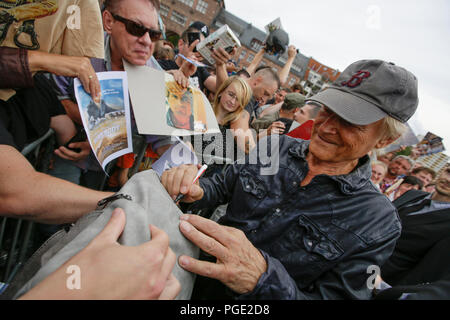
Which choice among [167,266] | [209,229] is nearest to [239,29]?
[209,229]

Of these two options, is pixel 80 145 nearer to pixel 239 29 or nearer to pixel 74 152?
pixel 74 152

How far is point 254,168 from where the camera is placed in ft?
5.11

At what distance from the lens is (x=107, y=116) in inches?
56.6

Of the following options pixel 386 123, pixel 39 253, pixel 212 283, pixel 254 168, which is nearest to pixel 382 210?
pixel 386 123

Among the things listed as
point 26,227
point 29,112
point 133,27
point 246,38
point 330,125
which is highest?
point 246,38

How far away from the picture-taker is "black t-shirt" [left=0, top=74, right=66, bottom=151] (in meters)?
1.18

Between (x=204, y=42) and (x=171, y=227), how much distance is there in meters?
2.78

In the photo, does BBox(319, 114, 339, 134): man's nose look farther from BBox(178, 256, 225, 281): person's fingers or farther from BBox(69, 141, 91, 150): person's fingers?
BBox(69, 141, 91, 150): person's fingers

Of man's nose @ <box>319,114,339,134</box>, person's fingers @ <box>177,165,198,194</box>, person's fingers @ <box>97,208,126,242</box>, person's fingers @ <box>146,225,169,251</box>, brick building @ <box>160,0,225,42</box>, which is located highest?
brick building @ <box>160,0,225,42</box>

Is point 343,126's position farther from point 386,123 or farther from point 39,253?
point 39,253

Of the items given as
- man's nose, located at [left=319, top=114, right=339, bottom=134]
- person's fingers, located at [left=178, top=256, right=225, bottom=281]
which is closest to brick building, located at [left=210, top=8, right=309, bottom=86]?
man's nose, located at [left=319, top=114, right=339, bottom=134]

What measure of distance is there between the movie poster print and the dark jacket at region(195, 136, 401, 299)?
100cm

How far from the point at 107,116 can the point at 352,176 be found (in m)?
1.71

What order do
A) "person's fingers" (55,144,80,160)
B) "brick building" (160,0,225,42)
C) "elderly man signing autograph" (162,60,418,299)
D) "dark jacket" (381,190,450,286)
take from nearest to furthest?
"elderly man signing autograph" (162,60,418,299)
"person's fingers" (55,144,80,160)
"dark jacket" (381,190,450,286)
"brick building" (160,0,225,42)
